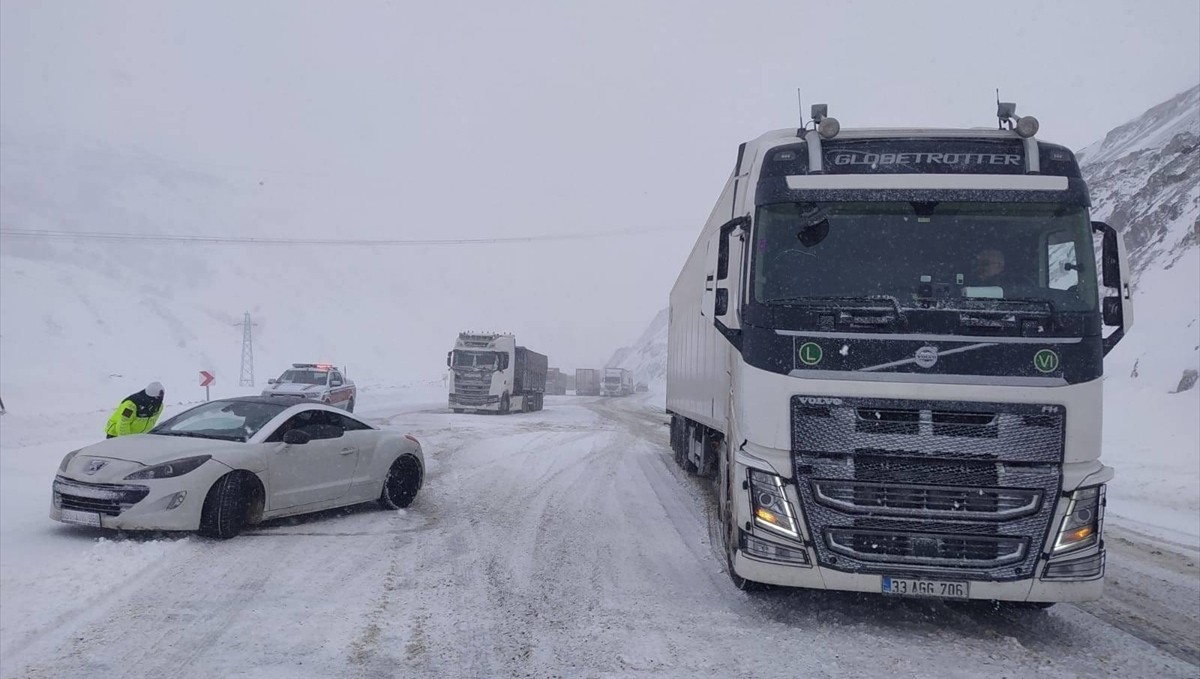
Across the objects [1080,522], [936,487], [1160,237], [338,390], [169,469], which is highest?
[1160,237]

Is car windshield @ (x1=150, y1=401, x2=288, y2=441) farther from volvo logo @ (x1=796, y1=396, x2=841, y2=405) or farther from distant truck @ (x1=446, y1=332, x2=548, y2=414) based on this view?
distant truck @ (x1=446, y1=332, x2=548, y2=414)

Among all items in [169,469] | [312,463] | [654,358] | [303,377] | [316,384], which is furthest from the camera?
[654,358]

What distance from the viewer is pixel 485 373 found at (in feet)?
108

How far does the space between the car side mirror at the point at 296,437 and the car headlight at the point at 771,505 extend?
493cm

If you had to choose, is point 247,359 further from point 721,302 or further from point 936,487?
point 936,487

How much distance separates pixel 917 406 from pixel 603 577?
289 centimetres

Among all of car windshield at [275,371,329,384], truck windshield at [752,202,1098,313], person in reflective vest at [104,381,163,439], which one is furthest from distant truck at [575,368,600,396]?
truck windshield at [752,202,1098,313]

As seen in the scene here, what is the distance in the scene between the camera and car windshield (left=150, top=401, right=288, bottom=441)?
26.4 feet

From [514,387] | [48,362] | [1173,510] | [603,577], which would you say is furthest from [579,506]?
[48,362]

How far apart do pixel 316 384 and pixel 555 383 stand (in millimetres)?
52710

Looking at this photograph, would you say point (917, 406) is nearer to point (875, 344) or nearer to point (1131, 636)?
point (875, 344)

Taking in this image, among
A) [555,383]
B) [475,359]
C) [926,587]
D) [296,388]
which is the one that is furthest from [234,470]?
[555,383]

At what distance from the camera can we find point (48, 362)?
133 feet

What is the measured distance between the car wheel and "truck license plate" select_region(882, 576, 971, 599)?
239 inches
